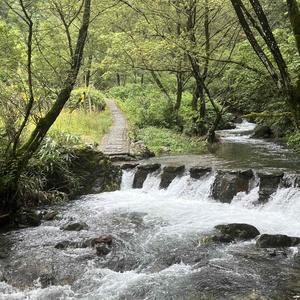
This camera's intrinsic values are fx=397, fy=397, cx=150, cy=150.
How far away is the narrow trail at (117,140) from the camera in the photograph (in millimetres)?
14680

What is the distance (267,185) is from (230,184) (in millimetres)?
993

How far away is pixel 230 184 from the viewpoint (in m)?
10.5

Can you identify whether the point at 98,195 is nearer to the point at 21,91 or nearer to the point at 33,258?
the point at 21,91

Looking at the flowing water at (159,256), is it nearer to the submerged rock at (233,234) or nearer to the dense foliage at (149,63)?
the submerged rock at (233,234)

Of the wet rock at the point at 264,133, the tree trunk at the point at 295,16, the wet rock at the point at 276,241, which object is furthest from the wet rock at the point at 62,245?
the wet rock at the point at 264,133

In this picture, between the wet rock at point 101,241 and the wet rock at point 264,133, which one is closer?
the wet rock at point 101,241

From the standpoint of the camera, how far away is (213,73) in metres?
19.3

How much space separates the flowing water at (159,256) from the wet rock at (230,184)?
17 centimetres

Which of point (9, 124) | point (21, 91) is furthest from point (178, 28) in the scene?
point (9, 124)

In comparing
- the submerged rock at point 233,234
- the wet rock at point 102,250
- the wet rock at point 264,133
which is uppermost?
the wet rock at point 264,133

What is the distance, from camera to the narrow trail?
1468 cm

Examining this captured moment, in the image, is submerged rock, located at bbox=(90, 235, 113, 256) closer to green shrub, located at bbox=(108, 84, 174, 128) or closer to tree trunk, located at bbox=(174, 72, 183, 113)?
green shrub, located at bbox=(108, 84, 174, 128)

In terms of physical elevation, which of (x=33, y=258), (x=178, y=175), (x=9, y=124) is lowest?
(x=33, y=258)

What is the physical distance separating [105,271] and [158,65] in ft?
43.8
